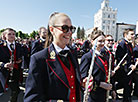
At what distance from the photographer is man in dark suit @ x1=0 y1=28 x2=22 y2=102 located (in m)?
3.85

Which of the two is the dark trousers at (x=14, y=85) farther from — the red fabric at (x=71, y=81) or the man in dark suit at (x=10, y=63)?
the red fabric at (x=71, y=81)

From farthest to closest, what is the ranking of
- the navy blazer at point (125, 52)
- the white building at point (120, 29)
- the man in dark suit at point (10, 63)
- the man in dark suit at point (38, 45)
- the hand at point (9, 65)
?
the white building at point (120, 29) < the man in dark suit at point (38, 45) < the navy blazer at point (125, 52) < the man in dark suit at point (10, 63) < the hand at point (9, 65)

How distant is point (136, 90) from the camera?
4.90 metres

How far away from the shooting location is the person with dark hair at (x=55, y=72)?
135cm

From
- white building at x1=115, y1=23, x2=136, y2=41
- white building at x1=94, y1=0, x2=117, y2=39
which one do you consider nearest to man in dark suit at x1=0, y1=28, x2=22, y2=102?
white building at x1=94, y1=0, x2=117, y2=39

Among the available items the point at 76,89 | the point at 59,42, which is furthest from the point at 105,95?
the point at 59,42

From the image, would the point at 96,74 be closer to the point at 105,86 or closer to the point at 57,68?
the point at 105,86

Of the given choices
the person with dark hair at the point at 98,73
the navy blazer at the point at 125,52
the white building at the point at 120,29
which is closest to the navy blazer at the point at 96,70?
the person with dark hair at the point at 98,73

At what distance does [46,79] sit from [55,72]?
13 cm

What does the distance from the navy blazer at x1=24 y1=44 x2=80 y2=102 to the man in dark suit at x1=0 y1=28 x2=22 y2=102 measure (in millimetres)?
2709

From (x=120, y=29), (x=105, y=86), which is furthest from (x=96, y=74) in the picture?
(x=120, y=29)

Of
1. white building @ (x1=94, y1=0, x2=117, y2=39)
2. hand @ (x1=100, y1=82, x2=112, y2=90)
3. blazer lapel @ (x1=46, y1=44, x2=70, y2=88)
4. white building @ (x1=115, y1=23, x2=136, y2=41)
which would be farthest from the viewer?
white building @ (x1=94, y1=0, x2=117, y2=39)

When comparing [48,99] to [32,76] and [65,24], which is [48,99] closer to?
[32,76]

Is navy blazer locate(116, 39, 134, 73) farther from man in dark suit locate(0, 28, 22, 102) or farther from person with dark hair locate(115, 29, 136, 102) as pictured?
man in dark suit locate(0, 28, 22, 102)
